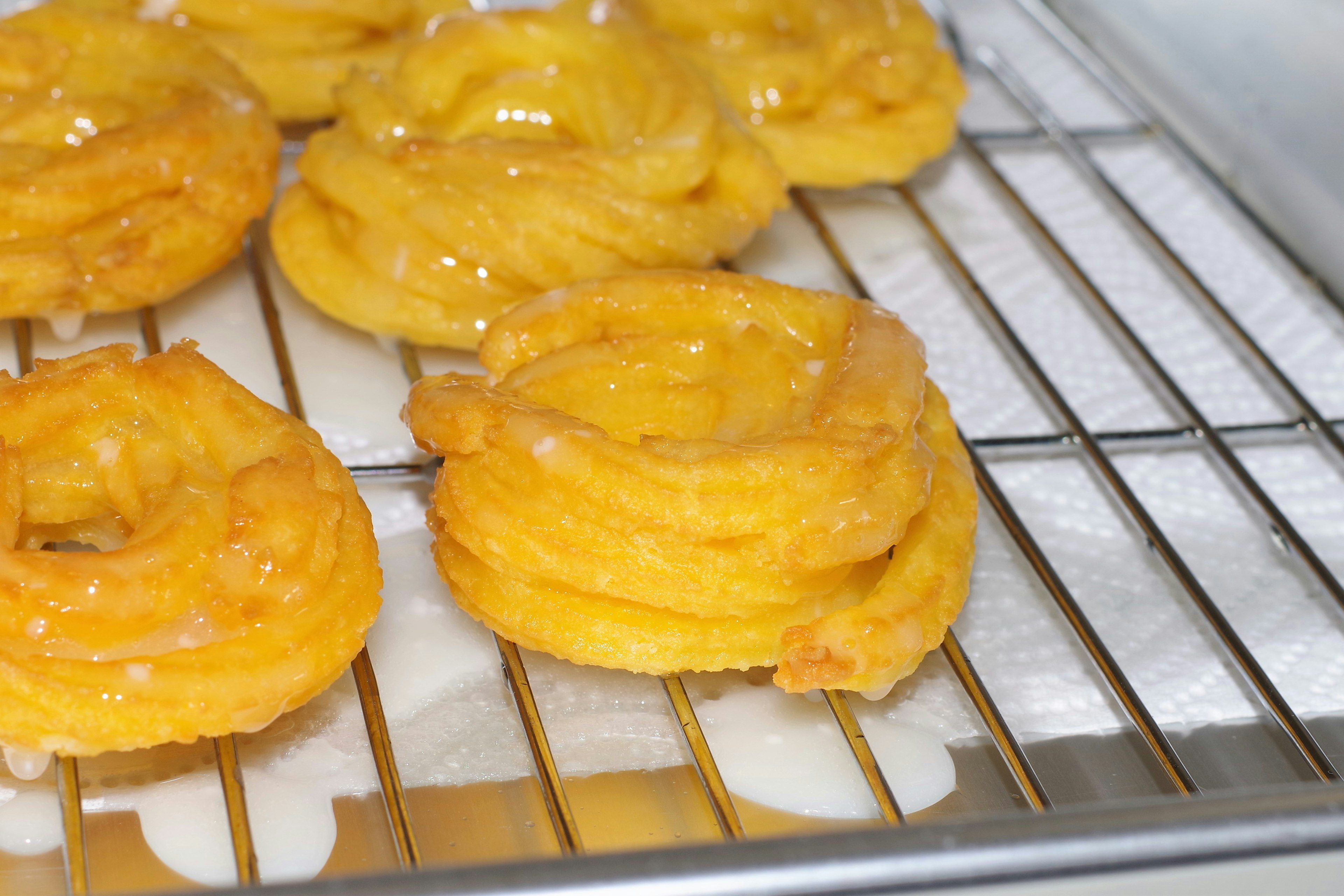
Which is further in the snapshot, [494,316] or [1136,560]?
[494,316]

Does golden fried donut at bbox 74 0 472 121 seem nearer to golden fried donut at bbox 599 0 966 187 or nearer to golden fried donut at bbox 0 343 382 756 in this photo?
golden fried donut at bbox 599 0 966 187

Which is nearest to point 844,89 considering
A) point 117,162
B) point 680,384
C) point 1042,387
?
point 1042,387

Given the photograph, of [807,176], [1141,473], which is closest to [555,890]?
[1141,473]

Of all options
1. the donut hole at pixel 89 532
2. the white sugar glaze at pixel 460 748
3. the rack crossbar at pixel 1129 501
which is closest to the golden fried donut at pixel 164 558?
the donut hole at pixel 89 532

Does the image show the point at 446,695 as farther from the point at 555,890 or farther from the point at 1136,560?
the point at 1136,560

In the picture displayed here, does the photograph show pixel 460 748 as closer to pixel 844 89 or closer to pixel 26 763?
pixel 26 763

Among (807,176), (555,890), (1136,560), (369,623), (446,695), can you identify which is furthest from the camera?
(807,176)
